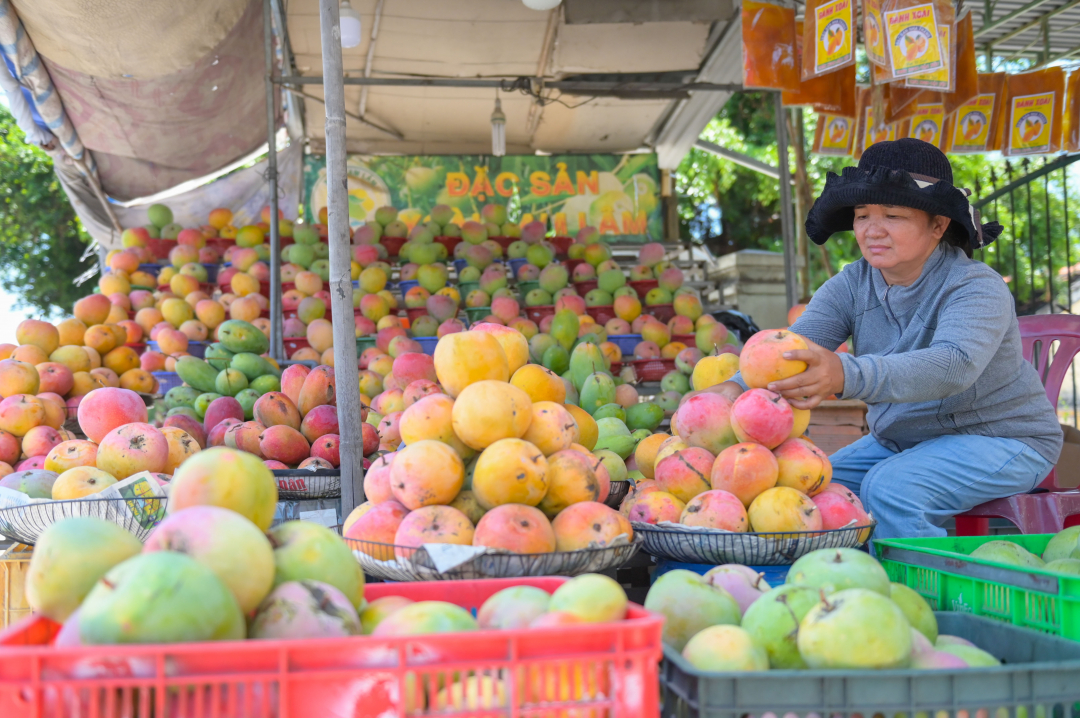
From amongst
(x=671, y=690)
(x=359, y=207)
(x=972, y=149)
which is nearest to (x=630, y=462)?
(x=671, y=690)

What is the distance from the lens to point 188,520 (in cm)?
104

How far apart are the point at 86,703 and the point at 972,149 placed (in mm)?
6198

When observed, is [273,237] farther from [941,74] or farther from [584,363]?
[941,74]

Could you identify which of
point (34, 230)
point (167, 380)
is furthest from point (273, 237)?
point (34, 230)

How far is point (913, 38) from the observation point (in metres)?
4.07

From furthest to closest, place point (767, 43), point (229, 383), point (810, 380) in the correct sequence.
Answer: point (767, 43) → point (229, 383) → point (810, 380)

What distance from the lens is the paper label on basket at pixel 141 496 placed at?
1958 mm

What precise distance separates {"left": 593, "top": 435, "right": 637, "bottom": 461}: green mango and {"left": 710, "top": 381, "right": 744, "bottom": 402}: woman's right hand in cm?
51

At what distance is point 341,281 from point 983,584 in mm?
1762

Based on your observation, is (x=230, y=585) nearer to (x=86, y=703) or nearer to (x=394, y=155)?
(x=86, y=703)

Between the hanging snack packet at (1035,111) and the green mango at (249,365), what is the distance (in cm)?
524

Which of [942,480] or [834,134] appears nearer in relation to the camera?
[942,480]

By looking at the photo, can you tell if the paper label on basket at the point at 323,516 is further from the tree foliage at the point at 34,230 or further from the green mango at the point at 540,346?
the tree foliage at the point at 34,230

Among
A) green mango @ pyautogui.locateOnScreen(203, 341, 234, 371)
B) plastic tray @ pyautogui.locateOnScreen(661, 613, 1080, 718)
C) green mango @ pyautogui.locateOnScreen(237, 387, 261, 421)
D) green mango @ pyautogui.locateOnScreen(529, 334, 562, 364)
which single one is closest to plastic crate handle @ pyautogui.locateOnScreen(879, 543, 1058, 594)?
plastic tray @ pyautogui.locateOnScreen(661, 613, 1080, 718)
